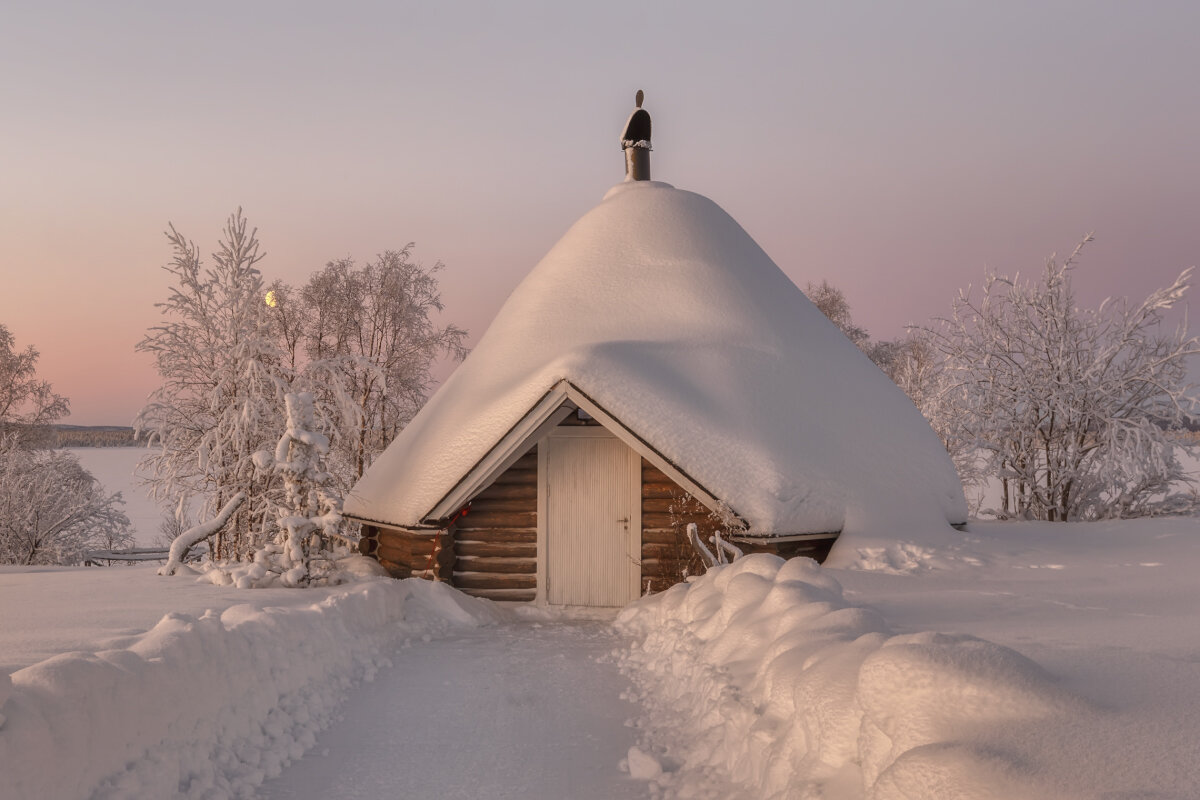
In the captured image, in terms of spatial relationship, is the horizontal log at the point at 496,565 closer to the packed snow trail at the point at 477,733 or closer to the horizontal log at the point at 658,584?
the horizontal log at the point at 658,584

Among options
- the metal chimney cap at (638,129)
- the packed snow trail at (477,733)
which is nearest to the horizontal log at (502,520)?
the packed snow trail at (477,733)

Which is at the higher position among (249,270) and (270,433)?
(249,270)

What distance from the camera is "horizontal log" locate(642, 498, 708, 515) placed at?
35.4 feet

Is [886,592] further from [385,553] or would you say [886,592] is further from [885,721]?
[385,553]

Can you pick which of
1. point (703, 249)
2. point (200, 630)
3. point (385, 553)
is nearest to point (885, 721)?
point (200, 630)

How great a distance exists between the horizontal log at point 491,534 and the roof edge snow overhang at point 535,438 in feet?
2.29

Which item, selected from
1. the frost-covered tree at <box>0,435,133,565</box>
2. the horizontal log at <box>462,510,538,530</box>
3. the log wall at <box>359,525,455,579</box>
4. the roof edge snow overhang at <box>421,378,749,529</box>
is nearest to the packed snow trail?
the log wall at <box>359,525,455,579</box>

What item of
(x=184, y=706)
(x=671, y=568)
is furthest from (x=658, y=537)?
(x=184, y=706)

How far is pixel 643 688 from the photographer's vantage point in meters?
6.81

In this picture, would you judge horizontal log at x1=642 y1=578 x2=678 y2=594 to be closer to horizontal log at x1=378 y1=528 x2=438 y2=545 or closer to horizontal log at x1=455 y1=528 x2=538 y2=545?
horizontal log at x1=455 y1=528 x2=538 y2=545

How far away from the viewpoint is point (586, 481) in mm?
11133

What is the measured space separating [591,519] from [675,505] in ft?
4.13

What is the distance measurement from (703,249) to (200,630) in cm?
1111

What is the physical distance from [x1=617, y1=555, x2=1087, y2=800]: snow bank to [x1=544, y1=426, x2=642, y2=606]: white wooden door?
3581 millimetres
